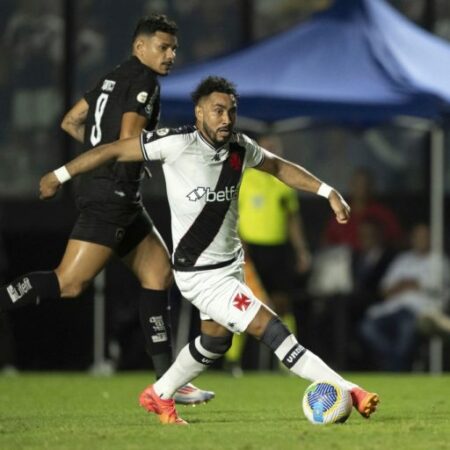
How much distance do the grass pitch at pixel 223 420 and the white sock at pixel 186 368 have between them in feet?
0.61

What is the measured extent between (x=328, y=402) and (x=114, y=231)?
6.33 feet

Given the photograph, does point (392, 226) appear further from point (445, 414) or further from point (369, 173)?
point (445, 414)

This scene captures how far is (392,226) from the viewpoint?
15438mm

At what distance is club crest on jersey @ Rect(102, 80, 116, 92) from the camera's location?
31.6 ft

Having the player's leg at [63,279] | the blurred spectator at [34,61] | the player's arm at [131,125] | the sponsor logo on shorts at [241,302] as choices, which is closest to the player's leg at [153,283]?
the player's leg at [63,279]

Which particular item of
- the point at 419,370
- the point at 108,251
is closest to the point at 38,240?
the point at 419,370

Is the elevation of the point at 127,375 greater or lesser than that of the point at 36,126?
lesser

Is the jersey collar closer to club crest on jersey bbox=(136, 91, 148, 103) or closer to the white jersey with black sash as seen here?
the white jersey with black sash

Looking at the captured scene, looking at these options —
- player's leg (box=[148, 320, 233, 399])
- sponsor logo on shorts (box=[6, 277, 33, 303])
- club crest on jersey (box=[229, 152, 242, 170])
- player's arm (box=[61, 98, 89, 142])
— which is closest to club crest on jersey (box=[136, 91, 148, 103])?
player's arm (box=[61, 98, 89, 142])

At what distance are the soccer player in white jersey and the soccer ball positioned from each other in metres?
0.11

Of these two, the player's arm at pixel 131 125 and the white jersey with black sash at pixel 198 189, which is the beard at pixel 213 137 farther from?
the player's arm at pixel 131 125

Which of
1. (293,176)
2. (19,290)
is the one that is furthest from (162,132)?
(19,290)

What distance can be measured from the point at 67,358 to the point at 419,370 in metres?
3.30

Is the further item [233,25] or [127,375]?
[233,25]
